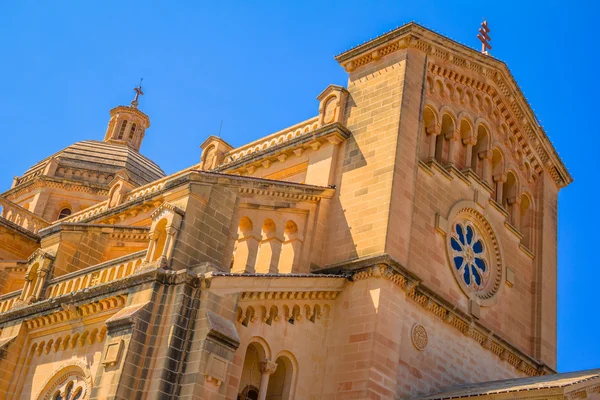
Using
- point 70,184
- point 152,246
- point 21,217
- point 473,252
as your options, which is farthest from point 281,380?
point 70,184

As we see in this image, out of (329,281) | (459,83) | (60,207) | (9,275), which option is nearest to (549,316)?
(459,83)

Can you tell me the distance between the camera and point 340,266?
24.4 m

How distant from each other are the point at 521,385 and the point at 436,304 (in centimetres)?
459

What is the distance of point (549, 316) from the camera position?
31312 mm

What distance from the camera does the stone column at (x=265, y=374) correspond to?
69.0 ft

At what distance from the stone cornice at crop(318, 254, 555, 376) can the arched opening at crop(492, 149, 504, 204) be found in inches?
237

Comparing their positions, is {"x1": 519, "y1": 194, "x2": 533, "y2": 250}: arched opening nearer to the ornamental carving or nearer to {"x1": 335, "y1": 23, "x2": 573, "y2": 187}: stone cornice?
{"x1": 335, "y1": 23, "x2": 573, "y2": 187}: stone cornice

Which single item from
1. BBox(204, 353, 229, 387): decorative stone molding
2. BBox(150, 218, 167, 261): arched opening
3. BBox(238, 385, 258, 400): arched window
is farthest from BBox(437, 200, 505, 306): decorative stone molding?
BBox(204, 353, 229, 387): decorative stone molding

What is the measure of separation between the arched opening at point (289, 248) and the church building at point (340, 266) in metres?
0.04

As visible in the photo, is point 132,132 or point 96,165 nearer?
point 96,165

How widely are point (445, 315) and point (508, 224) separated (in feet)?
22.2

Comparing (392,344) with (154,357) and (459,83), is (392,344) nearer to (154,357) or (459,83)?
(154,357)

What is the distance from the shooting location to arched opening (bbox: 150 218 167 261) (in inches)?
832

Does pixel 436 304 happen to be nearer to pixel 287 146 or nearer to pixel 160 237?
pixel 287 146
